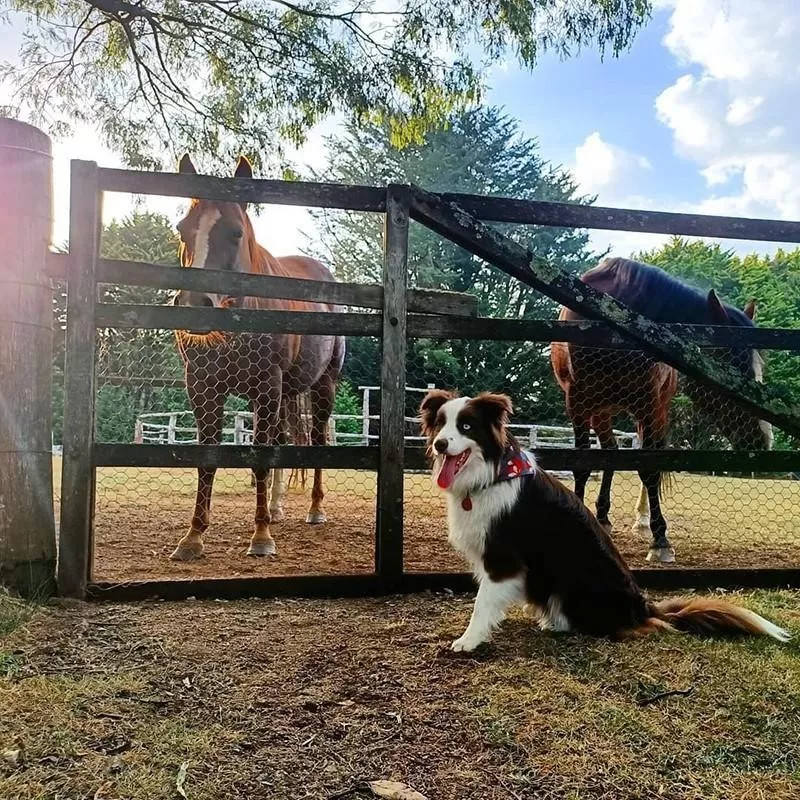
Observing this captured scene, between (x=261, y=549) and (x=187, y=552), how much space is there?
46cm

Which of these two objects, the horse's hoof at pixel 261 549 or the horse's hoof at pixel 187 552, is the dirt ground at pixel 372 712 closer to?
the horse's hoof at pixel 187 552

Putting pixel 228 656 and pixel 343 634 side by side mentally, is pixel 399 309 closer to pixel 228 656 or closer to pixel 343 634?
pixel 343 634

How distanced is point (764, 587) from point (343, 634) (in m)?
2.56

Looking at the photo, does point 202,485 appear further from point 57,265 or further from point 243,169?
point 243,169

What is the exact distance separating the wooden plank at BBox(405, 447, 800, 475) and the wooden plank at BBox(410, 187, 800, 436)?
27 cm

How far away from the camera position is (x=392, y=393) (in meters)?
3.75

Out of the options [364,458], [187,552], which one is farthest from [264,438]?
[364,458]

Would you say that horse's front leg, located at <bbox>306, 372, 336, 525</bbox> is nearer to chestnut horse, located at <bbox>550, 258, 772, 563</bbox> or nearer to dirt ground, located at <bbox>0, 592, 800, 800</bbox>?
chestnut horse, located at <bbox>550, 258, 772, 563</bbox>

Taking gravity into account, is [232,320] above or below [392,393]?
above

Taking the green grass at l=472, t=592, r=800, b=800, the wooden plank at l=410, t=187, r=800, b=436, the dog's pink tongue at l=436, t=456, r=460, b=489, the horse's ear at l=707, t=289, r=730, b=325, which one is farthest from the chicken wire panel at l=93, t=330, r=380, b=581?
the horse's ear at l=707, t=289, r=730, b=325

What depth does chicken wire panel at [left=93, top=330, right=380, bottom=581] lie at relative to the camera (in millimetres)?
4246

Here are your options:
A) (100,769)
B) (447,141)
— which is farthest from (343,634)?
(447,141)

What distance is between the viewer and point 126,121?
7.38 m

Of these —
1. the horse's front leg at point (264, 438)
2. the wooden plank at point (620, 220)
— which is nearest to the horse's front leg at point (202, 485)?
the horse's front leg at point (264, 438)
